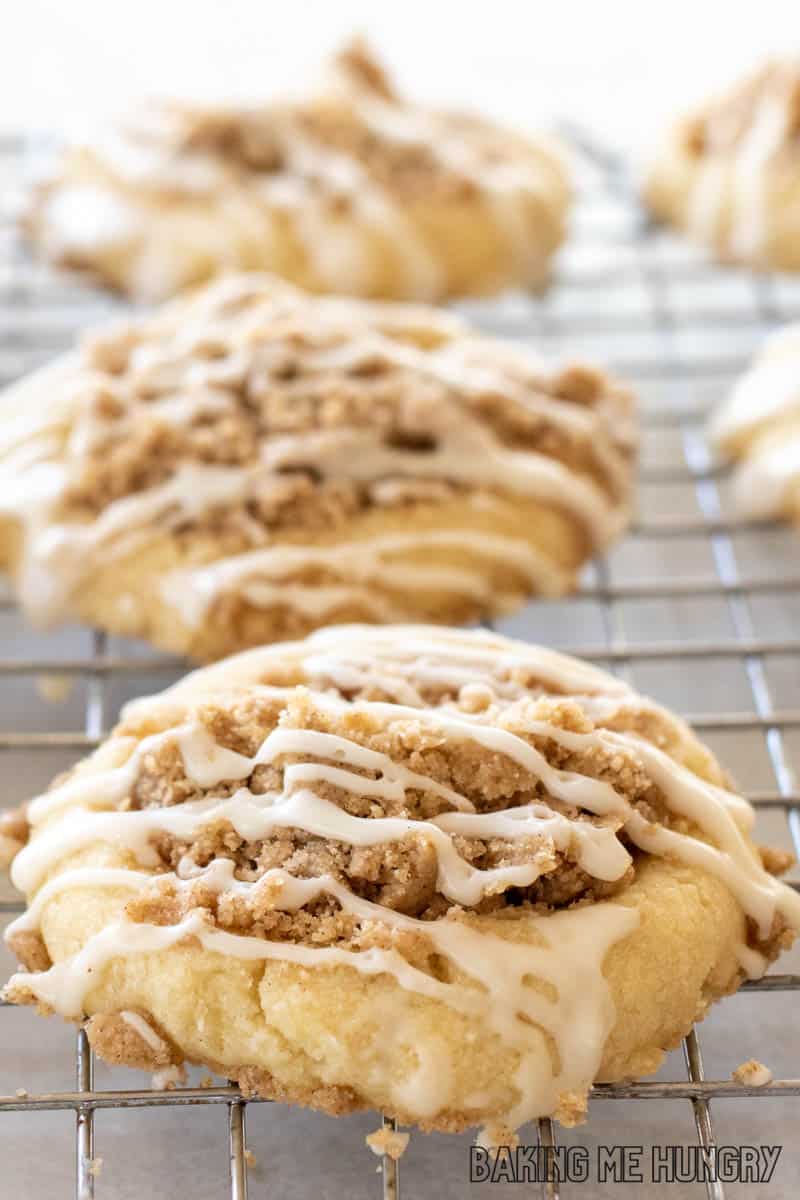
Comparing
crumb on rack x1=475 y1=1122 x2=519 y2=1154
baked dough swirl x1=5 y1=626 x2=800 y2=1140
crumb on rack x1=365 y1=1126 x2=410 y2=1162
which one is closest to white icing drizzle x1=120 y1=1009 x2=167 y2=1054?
baked dough swirl x1=5 y1=626 x2=800 y2=1140

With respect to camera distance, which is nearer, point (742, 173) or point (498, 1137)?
point (498, 1137)

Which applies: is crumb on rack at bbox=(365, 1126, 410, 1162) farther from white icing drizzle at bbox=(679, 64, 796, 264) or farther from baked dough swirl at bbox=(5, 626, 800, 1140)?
white icing drizzle at bbox=(679, 64, 796, 264)

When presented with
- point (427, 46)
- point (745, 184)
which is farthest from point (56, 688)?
point (427, 46)

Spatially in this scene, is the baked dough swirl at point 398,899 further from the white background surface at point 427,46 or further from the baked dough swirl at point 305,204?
the white background surface at point 427,46

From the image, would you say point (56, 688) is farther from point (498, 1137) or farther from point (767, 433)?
point (767, 433)

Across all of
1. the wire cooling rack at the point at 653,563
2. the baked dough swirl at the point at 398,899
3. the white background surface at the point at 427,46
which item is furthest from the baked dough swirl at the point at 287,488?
the white background surface at the point at 427,46
